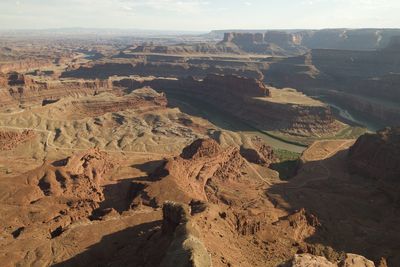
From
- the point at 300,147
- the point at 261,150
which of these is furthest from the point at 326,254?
the point at 300,147

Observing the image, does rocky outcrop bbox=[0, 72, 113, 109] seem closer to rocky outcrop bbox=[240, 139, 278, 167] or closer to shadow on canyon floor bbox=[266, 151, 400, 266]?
rocky outcrop bbox=[240, 139, 278, 167]

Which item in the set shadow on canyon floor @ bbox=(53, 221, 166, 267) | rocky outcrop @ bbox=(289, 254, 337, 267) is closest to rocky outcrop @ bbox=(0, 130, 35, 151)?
shadow on canyon floor @ bbox=(53, 221, 166, 267)

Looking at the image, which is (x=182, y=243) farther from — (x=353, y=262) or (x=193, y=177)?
(x=193, y=177)

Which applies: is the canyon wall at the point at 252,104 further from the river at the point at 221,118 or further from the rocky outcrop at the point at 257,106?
the river at the point at 221,118

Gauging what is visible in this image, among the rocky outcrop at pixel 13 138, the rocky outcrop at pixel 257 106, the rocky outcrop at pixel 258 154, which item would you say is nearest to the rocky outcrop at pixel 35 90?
the rocky outcrop at pixel 257 106

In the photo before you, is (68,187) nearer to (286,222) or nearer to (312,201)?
(286,222)
